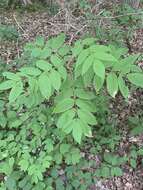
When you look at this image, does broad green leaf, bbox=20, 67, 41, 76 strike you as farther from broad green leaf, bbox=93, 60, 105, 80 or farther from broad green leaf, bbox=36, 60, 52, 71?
broad green leaf, bbox=93, 60, 105, 80

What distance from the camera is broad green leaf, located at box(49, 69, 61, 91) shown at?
2643 mm

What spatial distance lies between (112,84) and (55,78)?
1.49ft

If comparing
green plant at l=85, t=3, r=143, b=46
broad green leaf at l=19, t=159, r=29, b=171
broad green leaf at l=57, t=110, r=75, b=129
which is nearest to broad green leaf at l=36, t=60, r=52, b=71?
broad green leaf at l=57, t=110, r=75, b=129

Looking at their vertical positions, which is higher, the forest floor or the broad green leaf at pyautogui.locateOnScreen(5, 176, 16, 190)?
the forest floor

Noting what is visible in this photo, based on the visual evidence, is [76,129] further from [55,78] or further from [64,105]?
[55,78]

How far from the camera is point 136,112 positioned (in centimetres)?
478

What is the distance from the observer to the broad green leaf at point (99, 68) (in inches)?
95.7

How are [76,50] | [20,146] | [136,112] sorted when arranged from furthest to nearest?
[136,112] < [20,146] < [76,50]

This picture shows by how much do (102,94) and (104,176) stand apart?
1.03m

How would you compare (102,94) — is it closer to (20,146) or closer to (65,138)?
(65,138)

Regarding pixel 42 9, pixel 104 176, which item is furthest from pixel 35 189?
pixel 42 9

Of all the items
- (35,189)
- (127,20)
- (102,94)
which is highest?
(127,20)

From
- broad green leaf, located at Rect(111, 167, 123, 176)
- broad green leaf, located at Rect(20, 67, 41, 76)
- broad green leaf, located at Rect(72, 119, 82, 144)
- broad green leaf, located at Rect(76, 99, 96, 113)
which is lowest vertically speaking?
broad green leaf, located at Rect(111, 167, 123, 176)

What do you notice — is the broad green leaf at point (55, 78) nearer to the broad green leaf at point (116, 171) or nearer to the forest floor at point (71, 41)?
the forest floor at point (71, 41)
